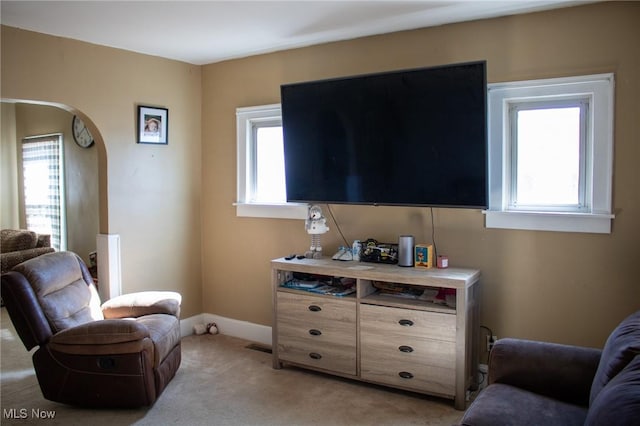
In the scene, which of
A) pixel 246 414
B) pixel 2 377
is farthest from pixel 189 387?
pixel 2 377

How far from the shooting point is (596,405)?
5.33ft

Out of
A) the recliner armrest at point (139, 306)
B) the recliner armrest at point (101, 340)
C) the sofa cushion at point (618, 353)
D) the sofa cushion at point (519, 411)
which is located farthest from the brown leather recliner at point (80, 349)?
the sofa cushion at point (618, 353)

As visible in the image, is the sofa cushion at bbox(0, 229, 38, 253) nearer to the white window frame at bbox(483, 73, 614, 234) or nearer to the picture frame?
the picture frame

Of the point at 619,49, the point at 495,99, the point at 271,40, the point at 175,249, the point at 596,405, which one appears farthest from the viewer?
the point at 175,249

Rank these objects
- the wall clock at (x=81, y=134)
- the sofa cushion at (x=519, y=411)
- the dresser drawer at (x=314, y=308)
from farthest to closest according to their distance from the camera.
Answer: the wall clock at (x=81, y=134)
the dresser drawer at (x=314, y=308)
the sofa cushion at (x=519, y=411)

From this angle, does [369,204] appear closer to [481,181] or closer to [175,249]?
[481,181]

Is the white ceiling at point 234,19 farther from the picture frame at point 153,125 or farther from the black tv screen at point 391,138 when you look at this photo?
the picture frame at point 153,125

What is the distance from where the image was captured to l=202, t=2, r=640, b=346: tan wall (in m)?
2.84

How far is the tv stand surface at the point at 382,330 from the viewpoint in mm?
3010

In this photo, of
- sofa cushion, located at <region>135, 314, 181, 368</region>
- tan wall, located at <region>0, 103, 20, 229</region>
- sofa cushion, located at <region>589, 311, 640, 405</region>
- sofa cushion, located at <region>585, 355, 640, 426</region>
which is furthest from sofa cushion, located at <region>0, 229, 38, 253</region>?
sofa cushion, located at <region>585, 355, 640, 426</region>

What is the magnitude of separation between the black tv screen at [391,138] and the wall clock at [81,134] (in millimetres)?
2962

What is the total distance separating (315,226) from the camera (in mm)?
3705

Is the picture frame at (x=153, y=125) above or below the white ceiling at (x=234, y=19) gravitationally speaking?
below

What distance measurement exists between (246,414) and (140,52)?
112 inches
